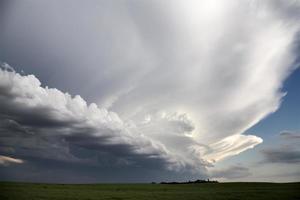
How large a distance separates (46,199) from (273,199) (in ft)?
165

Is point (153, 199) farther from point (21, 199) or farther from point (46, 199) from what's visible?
point (21, 199)

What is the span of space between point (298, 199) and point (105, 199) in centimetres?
4303

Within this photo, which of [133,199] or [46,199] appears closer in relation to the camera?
[46,199]

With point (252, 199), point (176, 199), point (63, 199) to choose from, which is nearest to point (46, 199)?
point (63, 199)

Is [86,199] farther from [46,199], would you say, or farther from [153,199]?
[153,199]

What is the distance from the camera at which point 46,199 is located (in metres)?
71.9

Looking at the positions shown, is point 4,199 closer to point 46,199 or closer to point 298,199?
point 46,199

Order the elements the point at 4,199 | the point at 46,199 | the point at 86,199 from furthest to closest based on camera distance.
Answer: the point at 86,199 → the point at 46,199 → the point at 4,199

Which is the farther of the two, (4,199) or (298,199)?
(298,199)

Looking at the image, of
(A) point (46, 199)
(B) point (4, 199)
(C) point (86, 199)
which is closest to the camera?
(B) point (4, 199)

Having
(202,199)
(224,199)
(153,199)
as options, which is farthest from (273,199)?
(153,199)

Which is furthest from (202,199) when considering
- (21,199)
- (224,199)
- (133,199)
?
(21,199)

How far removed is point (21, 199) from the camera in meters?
68.6

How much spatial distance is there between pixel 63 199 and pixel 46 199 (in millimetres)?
3883
